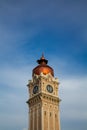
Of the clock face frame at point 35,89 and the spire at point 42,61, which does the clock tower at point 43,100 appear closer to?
the clock face frame at point 35,89

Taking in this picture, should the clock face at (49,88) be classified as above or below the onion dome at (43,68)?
below

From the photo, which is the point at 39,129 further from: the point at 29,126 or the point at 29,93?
the point at 29,93

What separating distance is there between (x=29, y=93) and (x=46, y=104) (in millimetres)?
7095

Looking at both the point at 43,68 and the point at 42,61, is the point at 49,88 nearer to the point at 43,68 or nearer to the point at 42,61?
the point at 43,68

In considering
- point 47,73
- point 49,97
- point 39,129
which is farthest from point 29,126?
point 47,73

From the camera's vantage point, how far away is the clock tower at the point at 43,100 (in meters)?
63.5

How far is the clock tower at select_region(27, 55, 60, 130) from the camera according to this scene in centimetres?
6350

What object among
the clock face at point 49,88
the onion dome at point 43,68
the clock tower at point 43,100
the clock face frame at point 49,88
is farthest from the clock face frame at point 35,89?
the onion dome at point 43,68

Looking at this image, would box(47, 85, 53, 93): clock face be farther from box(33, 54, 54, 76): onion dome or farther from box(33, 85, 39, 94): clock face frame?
box(33, 54, 54, 76): onion dome

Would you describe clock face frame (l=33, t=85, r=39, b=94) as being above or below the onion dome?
below

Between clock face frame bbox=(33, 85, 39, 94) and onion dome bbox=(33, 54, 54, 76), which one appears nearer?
clock face frame bbox=(33, 85, 39, 94)

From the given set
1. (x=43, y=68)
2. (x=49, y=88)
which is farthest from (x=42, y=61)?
(x=49, y=88)

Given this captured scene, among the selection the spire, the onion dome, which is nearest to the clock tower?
the onion dome

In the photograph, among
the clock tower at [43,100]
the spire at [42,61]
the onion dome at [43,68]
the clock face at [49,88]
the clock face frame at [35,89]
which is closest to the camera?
the clock tower at [43,100]
